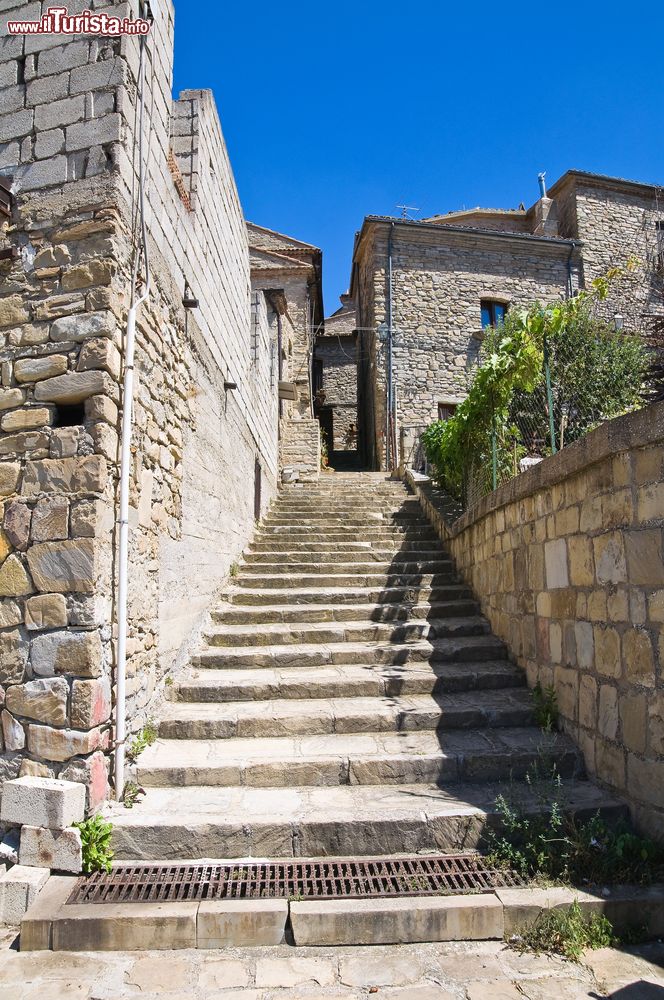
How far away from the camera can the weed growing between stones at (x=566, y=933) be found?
264 cm

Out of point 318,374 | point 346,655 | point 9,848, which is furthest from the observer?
point 318,374

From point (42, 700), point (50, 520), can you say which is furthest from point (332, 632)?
point (50, 520)

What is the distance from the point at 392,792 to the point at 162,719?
1.60m

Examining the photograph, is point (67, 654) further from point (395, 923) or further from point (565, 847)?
point (565, 847)

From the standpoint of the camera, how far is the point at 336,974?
8.23 feet

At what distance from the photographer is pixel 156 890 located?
2.88 meters

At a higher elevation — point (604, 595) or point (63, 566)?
point (63, 566)

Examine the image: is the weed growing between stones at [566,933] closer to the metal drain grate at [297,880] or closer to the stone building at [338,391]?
the metal drain grate at [297,880]

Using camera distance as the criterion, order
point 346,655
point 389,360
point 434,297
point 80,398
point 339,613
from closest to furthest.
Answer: point 80,398
point 346,655
point 339,613
point 389,360
point 434,297

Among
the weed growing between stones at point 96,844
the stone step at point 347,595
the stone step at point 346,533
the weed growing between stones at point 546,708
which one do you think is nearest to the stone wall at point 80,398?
the weed growing between stones at point 96,844

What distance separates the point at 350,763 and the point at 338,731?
508 millimetres

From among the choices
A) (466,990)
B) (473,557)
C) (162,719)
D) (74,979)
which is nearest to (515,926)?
(466,990)

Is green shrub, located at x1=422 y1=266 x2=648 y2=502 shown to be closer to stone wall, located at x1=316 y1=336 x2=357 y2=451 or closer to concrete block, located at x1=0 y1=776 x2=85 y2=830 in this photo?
concrete block, located at x1=0 y1=776 x2=85 y2=830

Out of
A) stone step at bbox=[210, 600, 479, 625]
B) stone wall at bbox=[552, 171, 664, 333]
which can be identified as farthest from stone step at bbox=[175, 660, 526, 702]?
stone wall at bbox=[552, 171, 664, 333]
